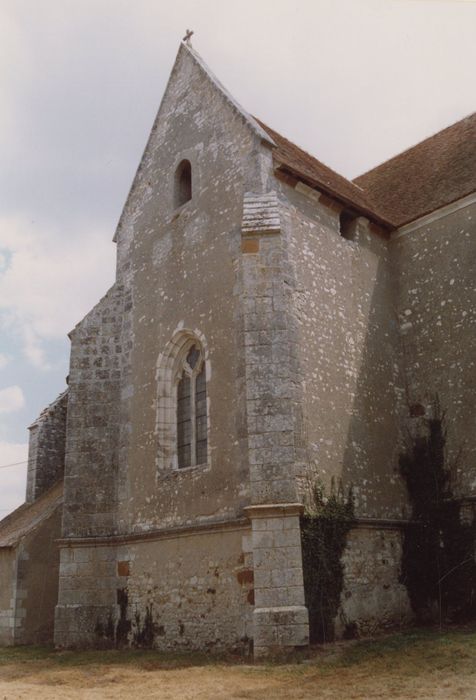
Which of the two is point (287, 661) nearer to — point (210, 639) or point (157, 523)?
point (210, 639)

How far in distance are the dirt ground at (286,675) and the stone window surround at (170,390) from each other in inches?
140

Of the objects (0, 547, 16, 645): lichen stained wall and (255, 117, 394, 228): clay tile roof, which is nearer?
(255, 117, 394, 228): clay tile roof

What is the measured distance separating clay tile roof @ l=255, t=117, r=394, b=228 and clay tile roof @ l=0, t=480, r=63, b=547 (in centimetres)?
906

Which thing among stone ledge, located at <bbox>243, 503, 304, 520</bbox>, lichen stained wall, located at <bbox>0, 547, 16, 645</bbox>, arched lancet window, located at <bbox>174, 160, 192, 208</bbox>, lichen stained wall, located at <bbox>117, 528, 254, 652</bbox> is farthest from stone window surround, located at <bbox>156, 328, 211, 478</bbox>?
lichen stained wall, located at <bbox>0, 547, 16, 645</bbox>

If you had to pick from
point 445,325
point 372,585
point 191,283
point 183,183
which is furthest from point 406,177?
point 372,585

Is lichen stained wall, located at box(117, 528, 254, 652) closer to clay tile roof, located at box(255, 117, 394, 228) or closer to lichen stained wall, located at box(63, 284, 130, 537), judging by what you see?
lichen stained wall, located at box(63, 284, 130, 537)

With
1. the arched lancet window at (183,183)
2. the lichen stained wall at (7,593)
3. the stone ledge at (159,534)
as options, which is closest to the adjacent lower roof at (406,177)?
the arched lancet window at (183,183)

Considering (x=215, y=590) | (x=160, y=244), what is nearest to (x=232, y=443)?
(x=215, y=590)

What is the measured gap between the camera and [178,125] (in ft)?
49.9

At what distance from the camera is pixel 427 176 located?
1605 cm

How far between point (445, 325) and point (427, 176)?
440 centimetres

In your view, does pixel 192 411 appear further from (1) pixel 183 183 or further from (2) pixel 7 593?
(2) pixel 7 593

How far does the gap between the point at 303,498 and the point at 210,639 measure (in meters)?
2.77

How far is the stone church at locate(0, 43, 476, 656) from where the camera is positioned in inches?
428
